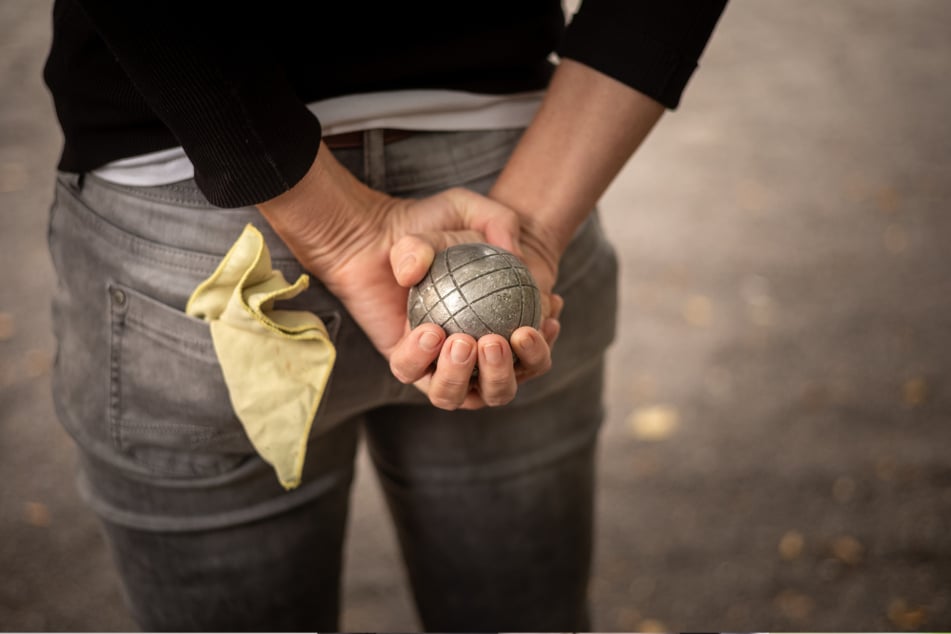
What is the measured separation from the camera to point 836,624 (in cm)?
297

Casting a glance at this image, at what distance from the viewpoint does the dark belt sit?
133cm

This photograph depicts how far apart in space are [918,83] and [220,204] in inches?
257

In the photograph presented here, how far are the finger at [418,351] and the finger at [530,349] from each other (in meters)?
0.10

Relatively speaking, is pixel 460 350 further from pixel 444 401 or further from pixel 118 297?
pixel 118 297

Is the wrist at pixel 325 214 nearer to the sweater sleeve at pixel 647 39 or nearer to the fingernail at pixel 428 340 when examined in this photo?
the fingernail at pixel 428 340

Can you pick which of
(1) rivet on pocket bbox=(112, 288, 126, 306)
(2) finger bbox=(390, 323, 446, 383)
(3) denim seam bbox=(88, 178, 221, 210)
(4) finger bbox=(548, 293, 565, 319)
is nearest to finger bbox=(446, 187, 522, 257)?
(4) finger bbox=(548, 293, 565, 319)

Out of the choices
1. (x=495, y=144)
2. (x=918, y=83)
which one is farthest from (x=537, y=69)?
(x=918, y=83)

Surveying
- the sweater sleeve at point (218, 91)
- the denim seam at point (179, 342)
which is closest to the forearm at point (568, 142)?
the sweater sleeve at point (218, 91)

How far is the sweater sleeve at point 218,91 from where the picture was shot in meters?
1.07

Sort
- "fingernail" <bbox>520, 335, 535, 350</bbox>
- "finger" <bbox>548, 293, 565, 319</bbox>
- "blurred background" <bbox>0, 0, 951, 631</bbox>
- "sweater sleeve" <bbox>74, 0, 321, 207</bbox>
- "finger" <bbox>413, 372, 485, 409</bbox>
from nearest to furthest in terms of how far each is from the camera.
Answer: "sweater sleeve" <bbox>74, 0, 321, 207</bbox>, "fingernail" <bbox>520, 335, 535, 350</bbox>, "finger" <bbox>413, 372, 485, 409</bbox>, "finger" <bbox>548, 293, 565, 319</bbox>, "blurred background" <bbox>0, 0, 951, 631</bbox>

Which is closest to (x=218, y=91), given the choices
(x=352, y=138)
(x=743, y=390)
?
(x=352, y=138)

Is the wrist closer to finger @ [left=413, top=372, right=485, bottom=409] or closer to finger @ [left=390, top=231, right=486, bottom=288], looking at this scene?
finger @ [left=390, top=231, right=486, bottom=288]

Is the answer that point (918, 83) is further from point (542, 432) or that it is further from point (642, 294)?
point (542, 432)

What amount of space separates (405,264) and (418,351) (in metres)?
0.14
